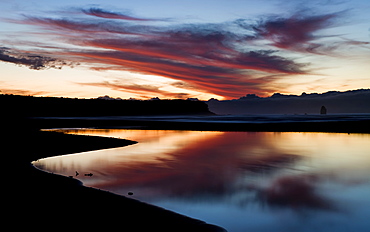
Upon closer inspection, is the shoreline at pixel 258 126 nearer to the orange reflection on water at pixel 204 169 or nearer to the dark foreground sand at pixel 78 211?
the orange reflection on water at pixel 204 169

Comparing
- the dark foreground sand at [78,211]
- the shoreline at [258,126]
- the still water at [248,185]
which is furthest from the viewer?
the shoreline at [258,126]

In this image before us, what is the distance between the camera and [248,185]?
1198 cm

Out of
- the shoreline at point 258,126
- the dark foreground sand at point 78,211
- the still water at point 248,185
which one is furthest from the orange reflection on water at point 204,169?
the shoreline at point 258,126

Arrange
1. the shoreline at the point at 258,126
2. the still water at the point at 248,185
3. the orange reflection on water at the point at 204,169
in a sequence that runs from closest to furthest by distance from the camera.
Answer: the still water at the point at 248,185 < the orange reflection on water at the point at 204,169 < the shoreline at the point at 258,126

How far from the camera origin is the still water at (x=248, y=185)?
812 centimetres

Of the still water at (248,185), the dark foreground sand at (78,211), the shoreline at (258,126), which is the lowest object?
the still water at (248,185)

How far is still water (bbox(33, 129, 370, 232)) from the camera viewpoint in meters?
8.12

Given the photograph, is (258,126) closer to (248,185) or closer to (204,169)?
(204,169)

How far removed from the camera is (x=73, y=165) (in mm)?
15328

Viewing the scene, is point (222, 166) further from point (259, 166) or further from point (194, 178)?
point (194, 178)

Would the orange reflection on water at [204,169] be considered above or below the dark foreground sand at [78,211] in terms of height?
below

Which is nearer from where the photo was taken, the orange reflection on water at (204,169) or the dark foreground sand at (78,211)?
the dark foreground sand at (78,211)

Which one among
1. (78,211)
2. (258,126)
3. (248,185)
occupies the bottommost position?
(248,185)

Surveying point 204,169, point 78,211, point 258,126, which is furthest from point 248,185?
point 258,126
